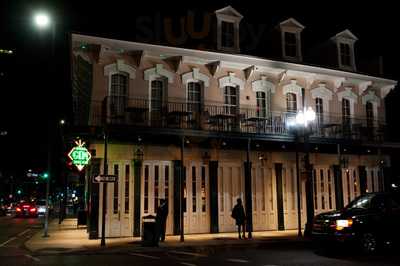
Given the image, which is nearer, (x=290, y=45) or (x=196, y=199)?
(x=196, y=199)

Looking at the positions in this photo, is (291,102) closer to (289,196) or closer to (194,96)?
(289,196)

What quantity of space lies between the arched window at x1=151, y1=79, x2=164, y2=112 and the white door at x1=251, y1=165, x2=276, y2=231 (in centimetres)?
562

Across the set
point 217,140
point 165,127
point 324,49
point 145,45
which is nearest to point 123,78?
point 145,45

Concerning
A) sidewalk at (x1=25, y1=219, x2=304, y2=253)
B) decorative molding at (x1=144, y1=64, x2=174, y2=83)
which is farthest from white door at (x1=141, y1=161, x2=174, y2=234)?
decorative molding at (x1=144, y1=64, x2=174, y2=83)

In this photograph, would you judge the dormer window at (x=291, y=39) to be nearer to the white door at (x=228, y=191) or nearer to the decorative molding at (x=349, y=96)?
the decorative molding at (x=349, y=96)

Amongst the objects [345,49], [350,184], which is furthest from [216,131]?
[345,49]

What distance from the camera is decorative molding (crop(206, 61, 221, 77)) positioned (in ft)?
66.8

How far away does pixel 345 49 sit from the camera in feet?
79.7

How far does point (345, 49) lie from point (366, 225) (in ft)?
46.6

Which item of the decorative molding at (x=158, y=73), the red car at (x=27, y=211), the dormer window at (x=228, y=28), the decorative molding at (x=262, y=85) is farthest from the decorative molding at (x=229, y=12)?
the red car at (x=27, y=211)

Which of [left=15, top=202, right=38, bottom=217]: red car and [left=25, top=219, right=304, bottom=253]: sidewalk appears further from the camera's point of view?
[left=15, top=202, right=38, bottom=217]: red car

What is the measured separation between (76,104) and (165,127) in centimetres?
498

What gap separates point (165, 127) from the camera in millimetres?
17812

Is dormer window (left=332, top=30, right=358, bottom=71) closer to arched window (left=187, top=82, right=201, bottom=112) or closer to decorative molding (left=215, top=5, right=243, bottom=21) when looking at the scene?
decorative molding (left=215, top=5, right=243, bottom=21)
